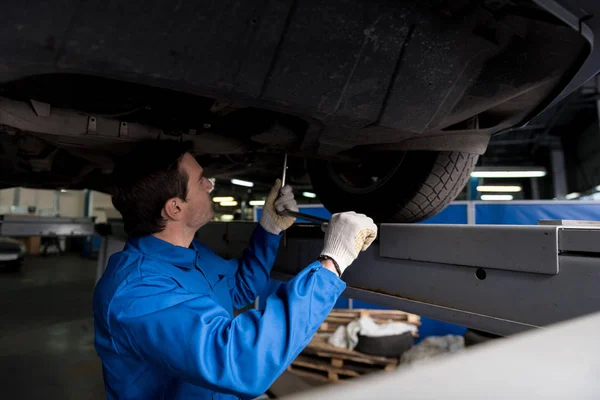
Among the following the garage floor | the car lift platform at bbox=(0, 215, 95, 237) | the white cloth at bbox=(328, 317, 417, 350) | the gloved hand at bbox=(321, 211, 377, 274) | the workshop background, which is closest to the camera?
the gloved hand at bbox=(321, 211, 377, 274)

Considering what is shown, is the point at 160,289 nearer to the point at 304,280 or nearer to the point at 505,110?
the point at 304,280

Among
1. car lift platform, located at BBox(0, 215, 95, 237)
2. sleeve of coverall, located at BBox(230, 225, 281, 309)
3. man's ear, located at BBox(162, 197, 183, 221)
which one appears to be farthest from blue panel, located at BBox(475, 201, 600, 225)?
car lift platform, located at BBox(0, 215, 95, 237)

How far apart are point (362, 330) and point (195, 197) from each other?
2735 millimetres

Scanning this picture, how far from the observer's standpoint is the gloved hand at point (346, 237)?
1153 millimetres

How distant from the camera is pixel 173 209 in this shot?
54.5 inches

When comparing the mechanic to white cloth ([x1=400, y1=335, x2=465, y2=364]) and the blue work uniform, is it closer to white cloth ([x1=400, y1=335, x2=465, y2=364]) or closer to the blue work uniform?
the blue work uniform

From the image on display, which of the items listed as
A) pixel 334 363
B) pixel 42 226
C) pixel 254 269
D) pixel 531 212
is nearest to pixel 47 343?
pixel 42 226

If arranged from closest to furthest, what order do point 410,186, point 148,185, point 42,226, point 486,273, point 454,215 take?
point 486,273, point 148,185, point 410,186, point 454,215, point 42,226

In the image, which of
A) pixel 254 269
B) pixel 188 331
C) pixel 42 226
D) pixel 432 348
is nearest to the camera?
pixel 188 331

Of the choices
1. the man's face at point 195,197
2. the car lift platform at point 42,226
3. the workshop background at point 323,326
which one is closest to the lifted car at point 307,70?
the man's face at point 195,197

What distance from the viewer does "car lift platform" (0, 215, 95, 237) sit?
3762mm

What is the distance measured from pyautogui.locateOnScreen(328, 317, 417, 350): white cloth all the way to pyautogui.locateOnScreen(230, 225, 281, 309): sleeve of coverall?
2.23m

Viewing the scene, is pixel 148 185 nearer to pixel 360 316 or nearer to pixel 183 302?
pixel 183 302

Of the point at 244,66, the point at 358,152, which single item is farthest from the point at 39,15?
the point at 358,152
